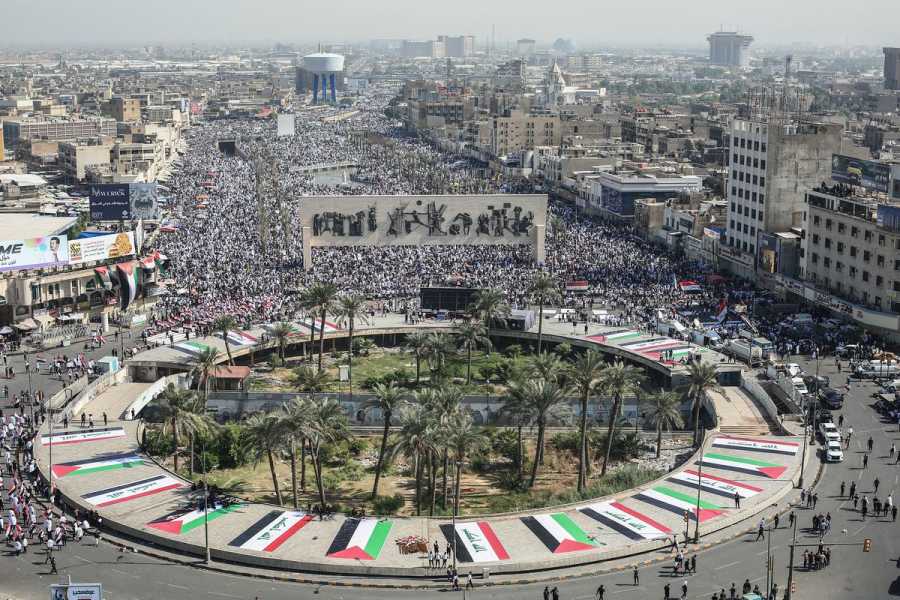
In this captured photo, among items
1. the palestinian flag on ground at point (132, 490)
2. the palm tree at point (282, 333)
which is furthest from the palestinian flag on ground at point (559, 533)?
the palm tree at point (282, 333)

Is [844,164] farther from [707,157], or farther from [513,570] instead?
[513,570]

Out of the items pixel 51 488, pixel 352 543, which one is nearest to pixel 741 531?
pixel 352 543

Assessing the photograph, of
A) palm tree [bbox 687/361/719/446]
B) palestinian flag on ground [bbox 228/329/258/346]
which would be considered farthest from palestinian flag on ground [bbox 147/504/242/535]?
palestinian flag on ground [bbox 228/329/258/346]

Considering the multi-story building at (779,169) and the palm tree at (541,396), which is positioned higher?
the multi-story building at (779,169)

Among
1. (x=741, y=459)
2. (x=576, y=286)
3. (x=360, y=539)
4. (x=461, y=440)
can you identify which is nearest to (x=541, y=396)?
(x=461, y=440)

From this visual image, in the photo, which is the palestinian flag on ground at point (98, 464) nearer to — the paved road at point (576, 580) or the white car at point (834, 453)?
the paved road at point (576, 580)

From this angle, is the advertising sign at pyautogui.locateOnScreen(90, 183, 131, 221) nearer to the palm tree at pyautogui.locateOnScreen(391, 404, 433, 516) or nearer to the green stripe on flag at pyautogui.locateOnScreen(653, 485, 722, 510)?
the palm tree at pyautogui.locateOnScreen(391, 404, 433, 516)
